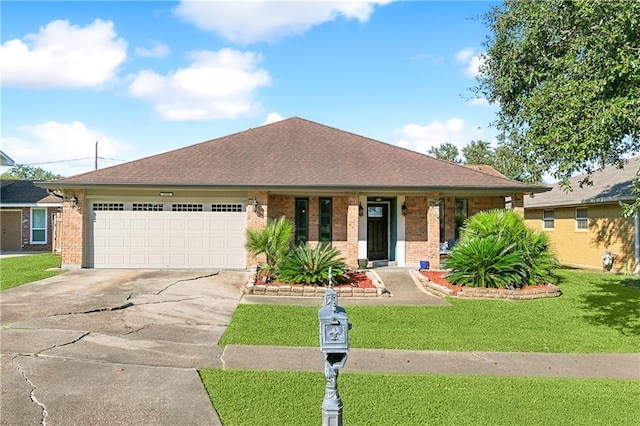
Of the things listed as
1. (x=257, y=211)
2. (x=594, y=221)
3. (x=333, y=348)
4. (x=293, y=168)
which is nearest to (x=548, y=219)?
(x=594, y=221)

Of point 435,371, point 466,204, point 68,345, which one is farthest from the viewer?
point 466,204

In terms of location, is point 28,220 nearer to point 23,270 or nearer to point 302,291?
point 23,270

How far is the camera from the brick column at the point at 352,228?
15.1 m

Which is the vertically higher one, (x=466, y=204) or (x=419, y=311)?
(x=466, y=204)

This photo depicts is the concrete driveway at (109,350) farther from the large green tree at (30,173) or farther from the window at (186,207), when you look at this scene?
the large green tree at (30,173)

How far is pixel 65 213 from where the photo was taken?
14.5m

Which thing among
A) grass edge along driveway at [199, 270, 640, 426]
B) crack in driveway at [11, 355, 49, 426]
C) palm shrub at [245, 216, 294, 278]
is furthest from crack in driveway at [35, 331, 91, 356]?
palm shrub at [245, 216, 294, 278]

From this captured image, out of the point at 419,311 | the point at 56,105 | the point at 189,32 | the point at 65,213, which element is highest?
the point at 189,32

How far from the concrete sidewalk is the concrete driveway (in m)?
0.65

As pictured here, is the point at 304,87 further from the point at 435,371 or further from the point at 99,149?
the point at 99,149

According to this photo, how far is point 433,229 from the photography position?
15.5m

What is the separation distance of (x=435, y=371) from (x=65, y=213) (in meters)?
13.7

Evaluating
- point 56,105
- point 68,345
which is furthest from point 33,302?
point 56,105

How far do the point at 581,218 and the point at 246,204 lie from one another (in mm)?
14755
